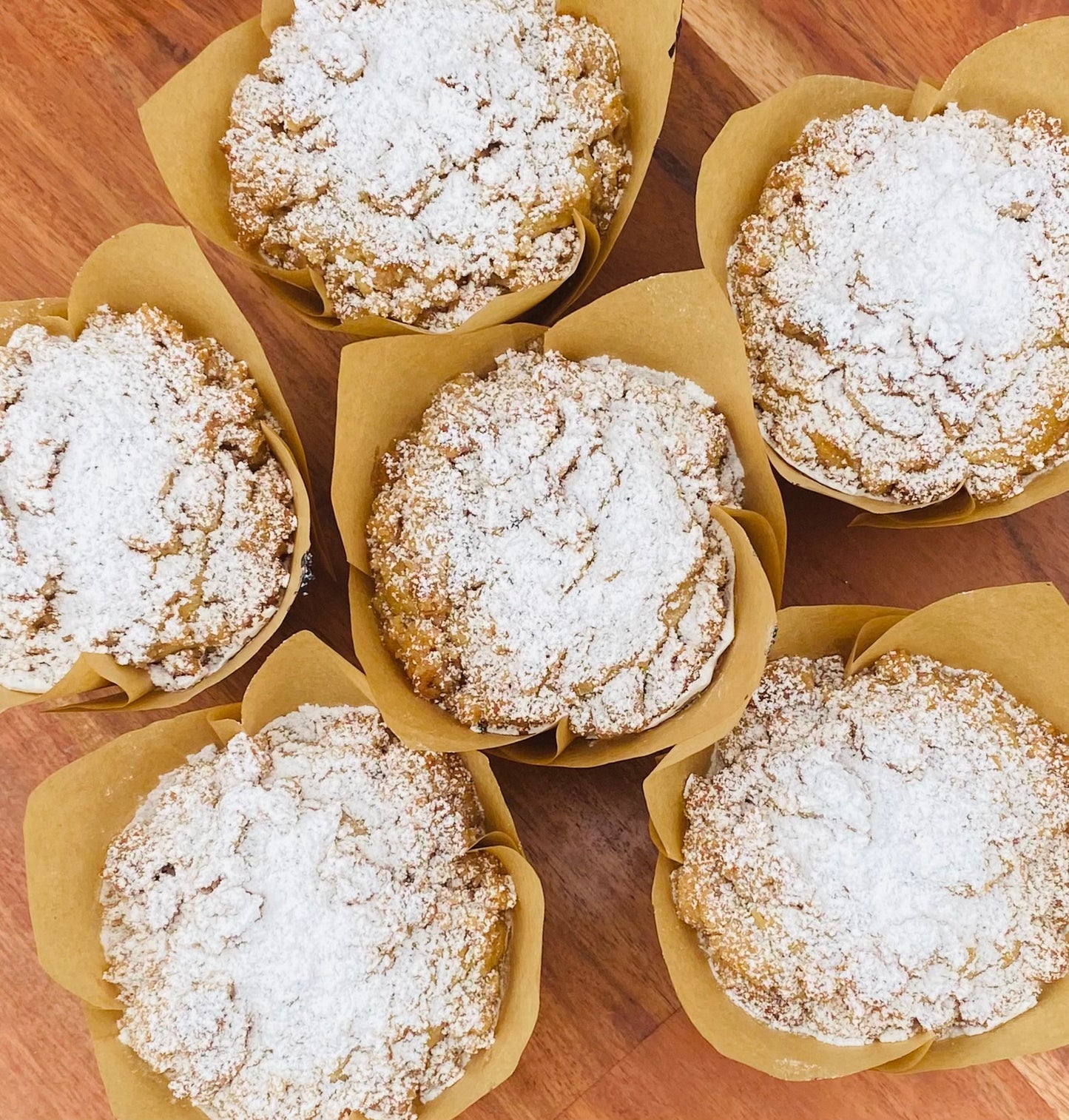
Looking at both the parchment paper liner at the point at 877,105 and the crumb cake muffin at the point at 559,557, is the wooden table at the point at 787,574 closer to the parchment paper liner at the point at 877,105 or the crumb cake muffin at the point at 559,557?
the parchment paper liner at the point at 877,105

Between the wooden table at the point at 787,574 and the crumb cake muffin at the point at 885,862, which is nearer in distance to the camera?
the crumb cake muffin at the point at 885,862

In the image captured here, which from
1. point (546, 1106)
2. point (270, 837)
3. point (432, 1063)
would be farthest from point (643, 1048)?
point (270, 837)

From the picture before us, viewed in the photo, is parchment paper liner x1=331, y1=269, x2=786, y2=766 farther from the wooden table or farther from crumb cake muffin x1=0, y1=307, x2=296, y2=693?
the wooden table

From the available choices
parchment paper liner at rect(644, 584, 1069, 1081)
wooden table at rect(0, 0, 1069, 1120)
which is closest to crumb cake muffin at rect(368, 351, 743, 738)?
parchment paper liner at rect(644, 584, 1069, 1081)

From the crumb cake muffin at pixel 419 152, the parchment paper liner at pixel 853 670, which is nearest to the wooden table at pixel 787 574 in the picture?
the parchment paper liner at pixel 853 670

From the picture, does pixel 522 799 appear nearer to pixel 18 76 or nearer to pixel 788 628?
pixel 788 628

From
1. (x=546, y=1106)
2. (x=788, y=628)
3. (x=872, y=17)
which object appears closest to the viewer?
(x=788, y=628)

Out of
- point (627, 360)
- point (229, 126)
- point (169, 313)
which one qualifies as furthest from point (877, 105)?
point (169, 313)
